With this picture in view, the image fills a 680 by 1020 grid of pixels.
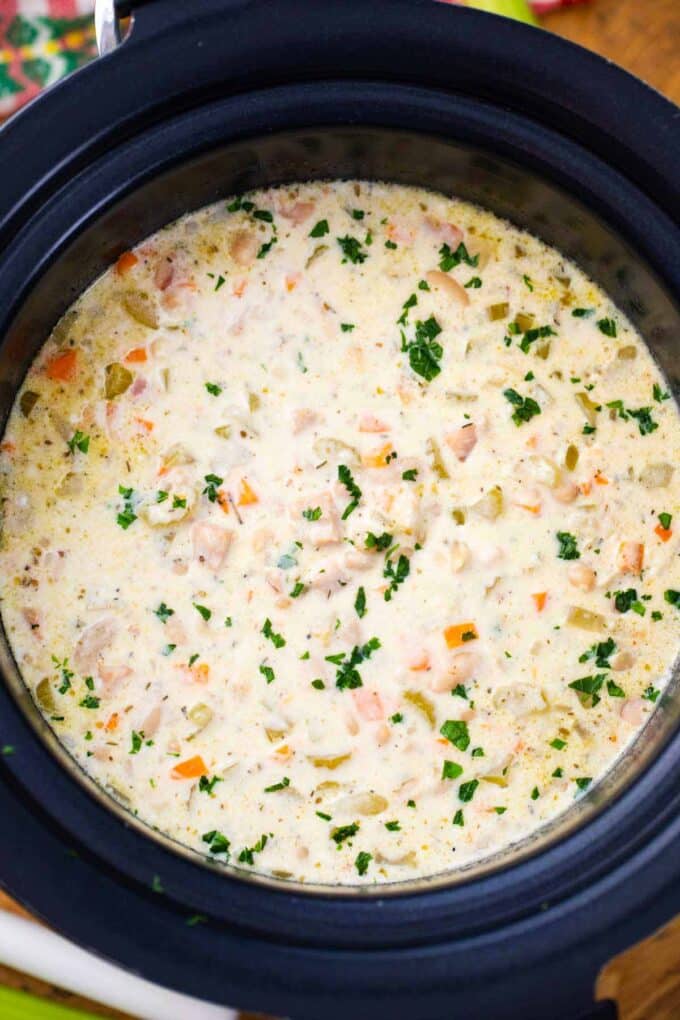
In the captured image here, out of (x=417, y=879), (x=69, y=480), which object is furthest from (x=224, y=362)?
(x=417, y=879)

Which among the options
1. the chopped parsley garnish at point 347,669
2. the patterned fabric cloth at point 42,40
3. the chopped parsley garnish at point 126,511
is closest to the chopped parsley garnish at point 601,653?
the chopped parsley garnish at point 347,669

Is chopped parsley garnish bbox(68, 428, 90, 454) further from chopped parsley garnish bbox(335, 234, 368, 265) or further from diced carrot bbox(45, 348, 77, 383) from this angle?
chopped parsley garnish bbox(335, 234, 368, 265)

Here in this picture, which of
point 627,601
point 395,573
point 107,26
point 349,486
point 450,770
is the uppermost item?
point 107,26

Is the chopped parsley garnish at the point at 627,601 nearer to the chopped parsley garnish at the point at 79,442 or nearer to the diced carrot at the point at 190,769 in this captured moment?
the diced carrot at the point at 190,769

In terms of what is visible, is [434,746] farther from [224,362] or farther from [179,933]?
[224,362]

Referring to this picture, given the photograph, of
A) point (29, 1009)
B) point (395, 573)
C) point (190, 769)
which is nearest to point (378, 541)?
point (395, 573)

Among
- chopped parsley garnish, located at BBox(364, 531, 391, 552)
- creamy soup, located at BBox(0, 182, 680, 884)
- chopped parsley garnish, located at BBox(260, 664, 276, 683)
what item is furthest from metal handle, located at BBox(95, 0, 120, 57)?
chopped parsley garnish, located at BBox(260, 664, 276, 683)

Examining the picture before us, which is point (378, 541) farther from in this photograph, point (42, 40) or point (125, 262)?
point (42, 40)
